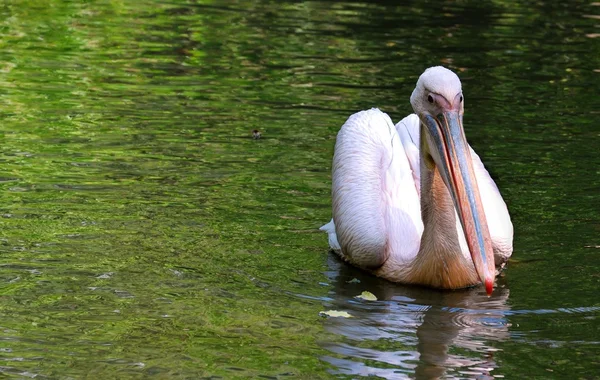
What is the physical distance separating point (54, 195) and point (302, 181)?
64.2 inches

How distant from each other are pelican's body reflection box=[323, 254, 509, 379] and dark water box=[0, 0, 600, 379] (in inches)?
0.6

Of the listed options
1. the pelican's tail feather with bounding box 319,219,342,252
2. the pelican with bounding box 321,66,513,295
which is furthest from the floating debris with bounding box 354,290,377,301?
the pelican's tail feather with bounding box 319,219,342,252

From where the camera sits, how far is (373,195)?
6254mm

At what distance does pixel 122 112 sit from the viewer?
31.0 ft

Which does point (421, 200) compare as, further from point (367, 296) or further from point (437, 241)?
point (367, 296)

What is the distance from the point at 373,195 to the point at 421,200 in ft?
1.31

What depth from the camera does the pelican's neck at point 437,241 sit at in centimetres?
580

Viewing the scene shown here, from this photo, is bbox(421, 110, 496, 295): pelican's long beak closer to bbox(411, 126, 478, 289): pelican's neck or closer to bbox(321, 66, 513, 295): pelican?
bbox(321, 66, 513, 295): pelican

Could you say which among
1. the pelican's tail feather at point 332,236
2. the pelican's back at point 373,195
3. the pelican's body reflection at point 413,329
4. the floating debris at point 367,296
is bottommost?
the pelican's body reflection at point 413,329

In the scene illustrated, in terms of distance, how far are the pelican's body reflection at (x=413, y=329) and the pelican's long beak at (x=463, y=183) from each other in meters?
0.30

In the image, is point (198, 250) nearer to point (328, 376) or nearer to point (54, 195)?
point (54, 195)

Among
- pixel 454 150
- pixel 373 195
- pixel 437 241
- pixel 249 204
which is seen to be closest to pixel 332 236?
pixel 373 195

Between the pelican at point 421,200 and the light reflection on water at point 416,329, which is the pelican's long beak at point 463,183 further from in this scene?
the light reflection on water at point 416,329

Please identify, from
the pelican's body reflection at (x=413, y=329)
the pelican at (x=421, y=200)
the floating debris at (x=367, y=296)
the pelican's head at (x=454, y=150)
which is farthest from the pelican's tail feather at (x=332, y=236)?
the pelican's head at (x=454, y=150)
